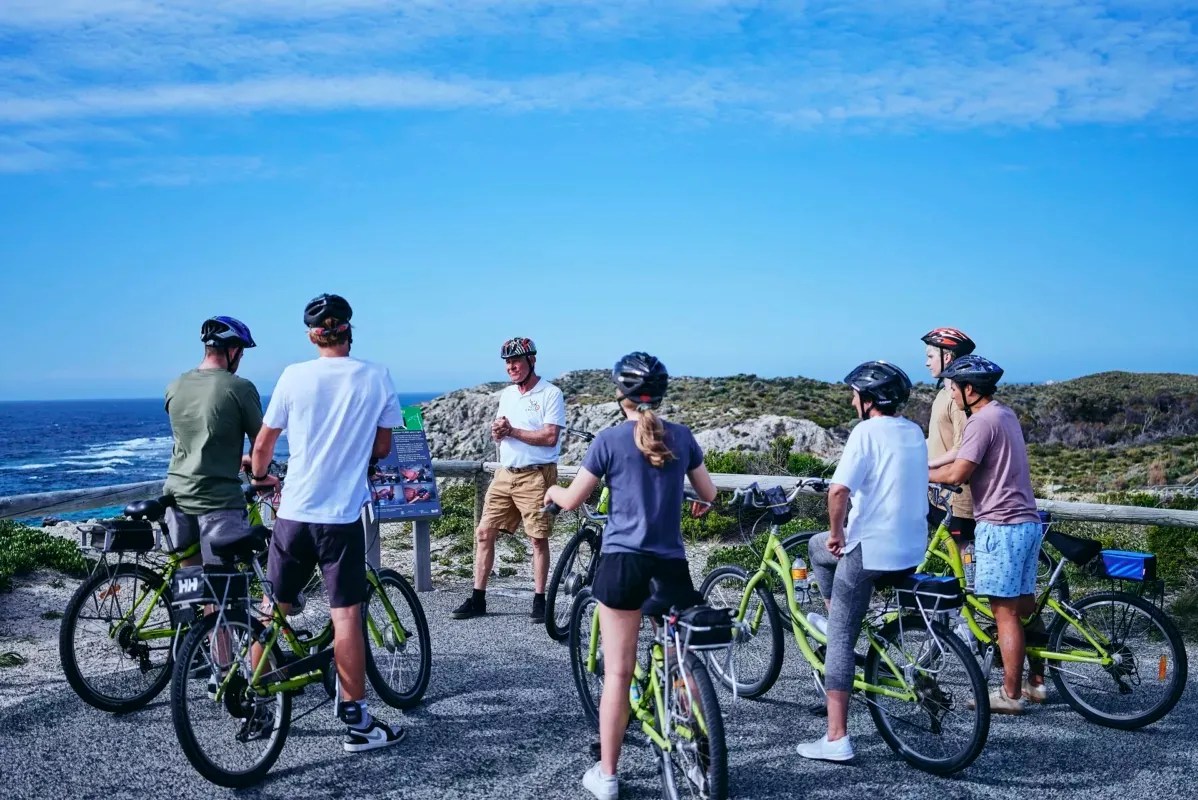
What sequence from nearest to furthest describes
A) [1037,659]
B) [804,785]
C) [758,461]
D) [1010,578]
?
[804,785] < [1010,578] < [1037,659] < [758,461]

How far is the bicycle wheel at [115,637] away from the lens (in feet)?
17.6

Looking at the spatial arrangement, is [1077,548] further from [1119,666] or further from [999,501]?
[1119,666]

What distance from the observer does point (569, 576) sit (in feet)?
22.2

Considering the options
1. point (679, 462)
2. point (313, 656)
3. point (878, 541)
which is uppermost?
point (679, 462)

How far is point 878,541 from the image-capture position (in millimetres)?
4766

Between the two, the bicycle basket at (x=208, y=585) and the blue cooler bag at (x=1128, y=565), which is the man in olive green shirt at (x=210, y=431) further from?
the blue cooler bag at (x=1128, y=565)

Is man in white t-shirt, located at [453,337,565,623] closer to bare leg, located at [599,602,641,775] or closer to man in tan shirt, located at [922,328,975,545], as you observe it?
man in tan shirt, located at [922,328,975,545]

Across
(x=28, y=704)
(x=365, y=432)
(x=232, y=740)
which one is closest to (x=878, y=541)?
(x=365, y=432)

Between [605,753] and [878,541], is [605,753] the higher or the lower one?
the lower one

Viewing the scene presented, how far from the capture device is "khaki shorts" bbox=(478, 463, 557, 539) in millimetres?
7605

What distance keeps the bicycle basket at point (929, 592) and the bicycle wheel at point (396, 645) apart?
2.57 metres

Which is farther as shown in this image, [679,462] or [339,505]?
[339,505]

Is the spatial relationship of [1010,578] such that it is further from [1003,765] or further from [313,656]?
[313,656]

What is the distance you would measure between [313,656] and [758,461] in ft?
36.0
